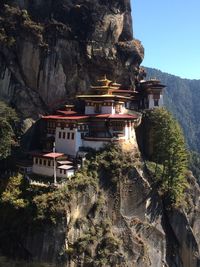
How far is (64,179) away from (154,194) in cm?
1451

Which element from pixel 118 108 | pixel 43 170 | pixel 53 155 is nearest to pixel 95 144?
pixel 53 155

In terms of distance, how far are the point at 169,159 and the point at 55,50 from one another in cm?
1921

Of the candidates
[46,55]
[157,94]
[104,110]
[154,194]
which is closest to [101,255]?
[154,194]

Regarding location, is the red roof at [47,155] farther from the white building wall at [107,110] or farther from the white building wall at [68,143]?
the white building wall at [107,110]

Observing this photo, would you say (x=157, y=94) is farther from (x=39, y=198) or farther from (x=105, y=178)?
(x=39, y=198)

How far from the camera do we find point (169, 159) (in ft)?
168

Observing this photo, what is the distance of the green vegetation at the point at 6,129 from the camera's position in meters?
41.3

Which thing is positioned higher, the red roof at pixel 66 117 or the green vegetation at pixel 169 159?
the red roof at pixel 66 117

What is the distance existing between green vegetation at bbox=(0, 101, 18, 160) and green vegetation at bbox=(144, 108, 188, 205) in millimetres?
17495

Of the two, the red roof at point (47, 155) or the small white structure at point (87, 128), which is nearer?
the red roof at point (47, 155)

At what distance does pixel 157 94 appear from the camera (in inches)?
2328

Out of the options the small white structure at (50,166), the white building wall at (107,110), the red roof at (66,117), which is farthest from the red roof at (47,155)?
the white building wall at (107,110)

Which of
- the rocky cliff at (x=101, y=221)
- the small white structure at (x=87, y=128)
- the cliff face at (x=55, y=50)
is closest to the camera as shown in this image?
the rocky cliff at (x=101, y=221)

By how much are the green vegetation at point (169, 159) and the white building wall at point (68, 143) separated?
1119 cm
